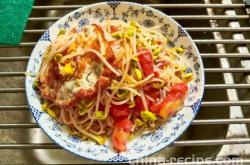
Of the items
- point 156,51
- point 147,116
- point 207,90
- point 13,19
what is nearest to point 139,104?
point 147,116

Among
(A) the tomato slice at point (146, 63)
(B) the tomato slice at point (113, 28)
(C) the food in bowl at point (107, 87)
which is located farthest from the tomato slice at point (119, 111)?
(B) the tomato slice at point (113, 28)

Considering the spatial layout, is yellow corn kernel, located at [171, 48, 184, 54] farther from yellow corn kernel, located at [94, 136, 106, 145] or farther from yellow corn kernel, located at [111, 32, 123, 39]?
yellow corn kernel, located at [94, 136, 106, 145]

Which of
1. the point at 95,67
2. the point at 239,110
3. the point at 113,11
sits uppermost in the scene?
the point at 113,11

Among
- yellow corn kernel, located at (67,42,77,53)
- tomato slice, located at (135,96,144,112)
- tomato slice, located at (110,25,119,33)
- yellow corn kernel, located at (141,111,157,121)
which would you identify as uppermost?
tomato slice, located at (110,25,119,33)

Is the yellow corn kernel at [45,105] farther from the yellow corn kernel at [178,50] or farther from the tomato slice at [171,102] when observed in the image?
the yellow corn kernel at [178,50]

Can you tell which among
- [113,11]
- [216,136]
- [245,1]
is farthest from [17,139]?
A: [245,1]

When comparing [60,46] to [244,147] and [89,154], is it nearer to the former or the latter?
[89,154]

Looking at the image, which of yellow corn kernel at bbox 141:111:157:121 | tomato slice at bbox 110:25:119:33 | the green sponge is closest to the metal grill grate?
the green sponge
